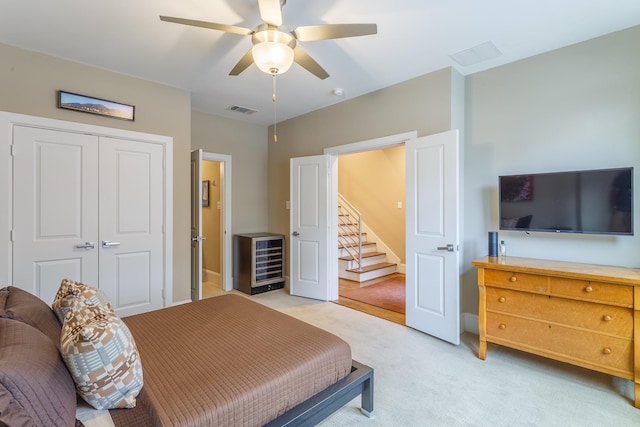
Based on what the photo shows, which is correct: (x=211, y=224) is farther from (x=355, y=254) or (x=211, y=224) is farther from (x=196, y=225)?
(x=355, y=254)

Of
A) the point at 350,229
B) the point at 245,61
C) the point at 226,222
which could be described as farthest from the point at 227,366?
the point at 350,229

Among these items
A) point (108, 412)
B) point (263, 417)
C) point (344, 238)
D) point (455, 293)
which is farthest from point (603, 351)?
point (344, 238)

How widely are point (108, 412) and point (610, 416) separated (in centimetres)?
280

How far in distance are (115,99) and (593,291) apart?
4626 mm

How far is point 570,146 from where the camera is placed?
104 inches

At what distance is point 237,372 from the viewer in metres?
1.41

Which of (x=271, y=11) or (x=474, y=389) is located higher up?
(x=271, y=11)

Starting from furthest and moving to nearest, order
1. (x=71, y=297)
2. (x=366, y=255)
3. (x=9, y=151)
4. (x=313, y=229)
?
1. (x=366, y=255)
2. (x=313, y=229)
3. (x=9, y=151)
4. (x=71, y=297)

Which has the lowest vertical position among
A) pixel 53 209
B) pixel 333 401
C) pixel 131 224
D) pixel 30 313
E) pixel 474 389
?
pixel 474 389

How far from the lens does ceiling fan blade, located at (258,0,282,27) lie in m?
1.75

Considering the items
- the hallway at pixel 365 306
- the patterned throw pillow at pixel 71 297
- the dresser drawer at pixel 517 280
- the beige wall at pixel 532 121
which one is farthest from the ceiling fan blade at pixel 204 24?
the hallway at pixel 365 306

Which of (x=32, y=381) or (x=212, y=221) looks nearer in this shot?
(x=32, y=381)

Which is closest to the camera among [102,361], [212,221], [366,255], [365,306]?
[102,361]

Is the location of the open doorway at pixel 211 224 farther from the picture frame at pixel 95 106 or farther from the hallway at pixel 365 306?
the hallway at pixel 365 306
